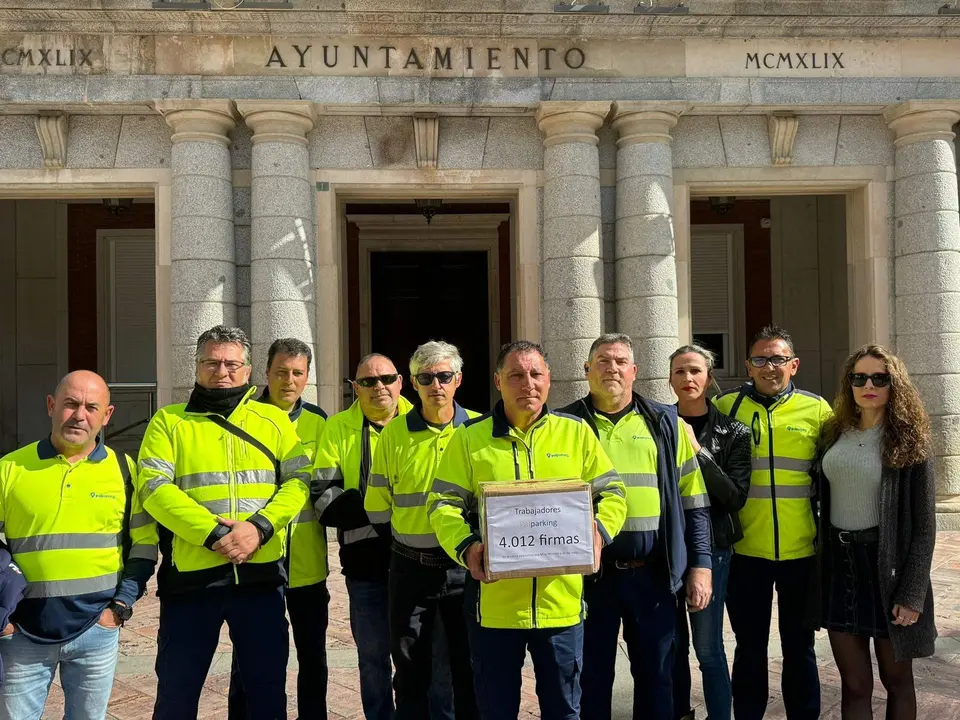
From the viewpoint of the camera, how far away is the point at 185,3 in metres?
8.15

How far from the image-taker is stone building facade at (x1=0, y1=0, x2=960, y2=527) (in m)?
8.17

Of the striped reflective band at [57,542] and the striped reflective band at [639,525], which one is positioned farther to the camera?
the striped reflective band at [639,525]

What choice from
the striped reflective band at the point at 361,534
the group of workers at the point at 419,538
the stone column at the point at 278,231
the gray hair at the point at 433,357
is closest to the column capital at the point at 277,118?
the stone column at the point at 278,231

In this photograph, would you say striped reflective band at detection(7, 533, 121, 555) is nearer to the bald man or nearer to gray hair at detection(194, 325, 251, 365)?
the bald man

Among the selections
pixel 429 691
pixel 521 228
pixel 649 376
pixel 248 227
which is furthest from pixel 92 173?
pixel 429 691

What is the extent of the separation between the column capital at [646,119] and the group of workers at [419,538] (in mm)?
4885

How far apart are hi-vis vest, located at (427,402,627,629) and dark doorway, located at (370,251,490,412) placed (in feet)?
39.1

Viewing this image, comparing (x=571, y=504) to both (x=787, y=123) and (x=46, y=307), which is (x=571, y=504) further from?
(x=46, y=307)

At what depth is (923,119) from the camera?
8.66 meters

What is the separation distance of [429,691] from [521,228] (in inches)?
231

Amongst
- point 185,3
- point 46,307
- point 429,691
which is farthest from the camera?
point 46,307

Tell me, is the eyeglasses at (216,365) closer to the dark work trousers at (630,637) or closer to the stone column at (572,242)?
the dark work trousers at (630,637)

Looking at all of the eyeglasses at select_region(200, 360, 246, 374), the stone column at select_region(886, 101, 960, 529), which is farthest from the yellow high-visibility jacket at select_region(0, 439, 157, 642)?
the stone column at select_region(886, 101, 960, 529)

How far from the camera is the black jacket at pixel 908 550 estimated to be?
→ 3.38m
